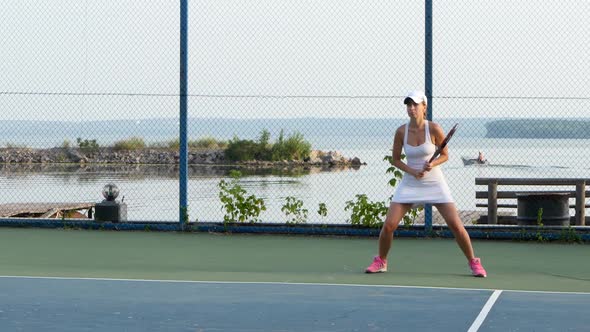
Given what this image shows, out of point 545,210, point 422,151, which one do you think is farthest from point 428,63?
point 422,151

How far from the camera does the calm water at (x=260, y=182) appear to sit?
27.1m

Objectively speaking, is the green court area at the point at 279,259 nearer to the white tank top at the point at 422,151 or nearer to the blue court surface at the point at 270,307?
the blue court surface at the point at 270,307

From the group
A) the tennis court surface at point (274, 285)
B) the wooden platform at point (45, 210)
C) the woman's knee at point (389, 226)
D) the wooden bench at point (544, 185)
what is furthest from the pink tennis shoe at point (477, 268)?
the wooden platform at point (45, 210)

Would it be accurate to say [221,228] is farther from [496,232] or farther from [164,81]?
[496,232]

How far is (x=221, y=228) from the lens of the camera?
1473cm

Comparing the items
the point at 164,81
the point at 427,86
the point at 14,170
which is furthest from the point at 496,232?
the point at 14,170

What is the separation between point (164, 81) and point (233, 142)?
2761 cm

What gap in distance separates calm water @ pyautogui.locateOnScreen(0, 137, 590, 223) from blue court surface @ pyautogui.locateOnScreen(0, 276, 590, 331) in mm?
9028

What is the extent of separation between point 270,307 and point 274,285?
4.13 ft

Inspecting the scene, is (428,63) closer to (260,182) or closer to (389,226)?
(389,226)

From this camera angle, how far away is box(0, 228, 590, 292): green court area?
1111cm

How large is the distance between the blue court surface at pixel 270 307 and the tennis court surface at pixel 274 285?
11mm

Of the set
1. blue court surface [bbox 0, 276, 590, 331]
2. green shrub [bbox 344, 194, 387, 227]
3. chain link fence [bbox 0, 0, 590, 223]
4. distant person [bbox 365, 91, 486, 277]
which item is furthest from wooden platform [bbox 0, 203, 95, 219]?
blue court surface [bbox 0, 276, 590, 331]

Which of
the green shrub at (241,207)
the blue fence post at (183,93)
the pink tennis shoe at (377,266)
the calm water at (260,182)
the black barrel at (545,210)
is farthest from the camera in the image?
the calm water at (260,182)
